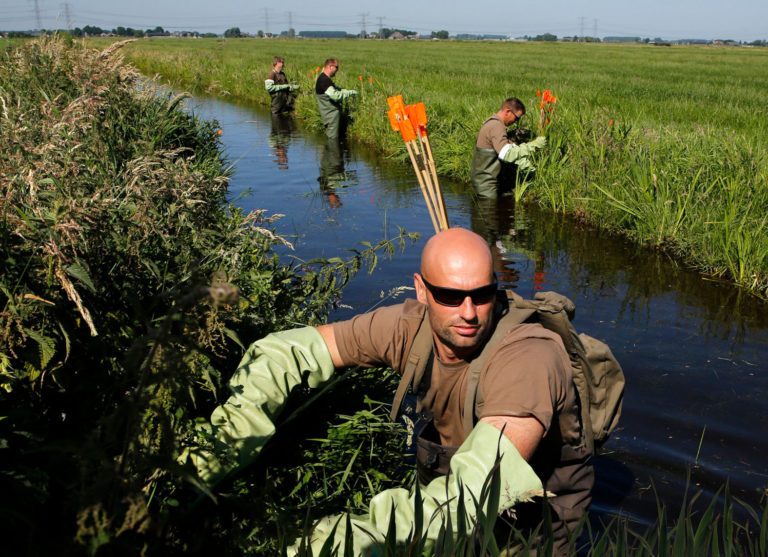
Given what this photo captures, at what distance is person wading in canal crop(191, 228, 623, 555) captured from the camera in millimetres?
2502

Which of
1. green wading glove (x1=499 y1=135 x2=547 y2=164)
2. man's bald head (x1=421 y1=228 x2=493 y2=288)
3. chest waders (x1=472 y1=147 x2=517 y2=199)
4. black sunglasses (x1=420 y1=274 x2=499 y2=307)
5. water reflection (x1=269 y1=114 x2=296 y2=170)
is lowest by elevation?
water reflection (x1=269 y1=114 x2=296 y2=170)

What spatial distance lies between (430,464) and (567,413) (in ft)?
2.11

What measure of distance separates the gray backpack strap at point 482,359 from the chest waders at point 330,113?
1455 centimetres

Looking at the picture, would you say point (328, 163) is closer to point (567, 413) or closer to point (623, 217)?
point (623, 217)

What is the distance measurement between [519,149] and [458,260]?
834cm

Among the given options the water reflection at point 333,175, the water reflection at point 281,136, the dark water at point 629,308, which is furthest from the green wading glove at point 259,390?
the water reflection at point 281,136

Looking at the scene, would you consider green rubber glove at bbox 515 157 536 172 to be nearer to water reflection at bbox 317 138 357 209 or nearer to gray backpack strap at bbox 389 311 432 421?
water reflection at bbox 317 138 357 209

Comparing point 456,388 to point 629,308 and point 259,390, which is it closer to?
point 259,390

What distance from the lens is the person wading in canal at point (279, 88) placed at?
2070cm

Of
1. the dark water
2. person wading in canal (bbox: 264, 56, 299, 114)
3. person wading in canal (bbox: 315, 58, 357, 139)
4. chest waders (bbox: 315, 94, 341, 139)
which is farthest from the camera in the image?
person wading in canal (bbox: 264, 56, 299, 114)

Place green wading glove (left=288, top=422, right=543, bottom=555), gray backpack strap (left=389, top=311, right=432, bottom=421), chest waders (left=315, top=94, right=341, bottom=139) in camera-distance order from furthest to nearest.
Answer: chest waders (left=315, top=94, right=341, bottom=139)
gray backpack strap (left=389, top=311, right=432, bottom=421)
green wading glove (left=288, top=422, right=543, bottom=555)

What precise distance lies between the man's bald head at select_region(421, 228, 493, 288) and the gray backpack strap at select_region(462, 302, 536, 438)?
0.59ft

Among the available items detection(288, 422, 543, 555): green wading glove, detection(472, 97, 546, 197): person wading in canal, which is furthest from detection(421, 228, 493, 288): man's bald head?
detection(472, 97, 546, 197): person wading in canal

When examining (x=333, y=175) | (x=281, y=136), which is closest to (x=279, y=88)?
(x=281, y=136)
